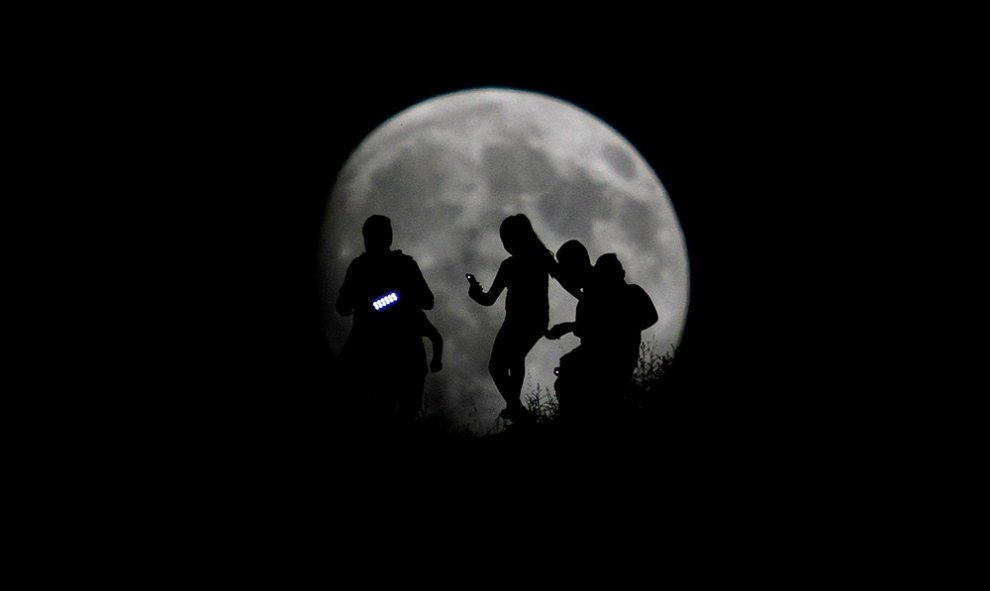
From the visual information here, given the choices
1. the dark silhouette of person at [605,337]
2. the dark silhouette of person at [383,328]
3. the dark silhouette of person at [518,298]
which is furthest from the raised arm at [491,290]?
the dark silhouette of person at [605,337]

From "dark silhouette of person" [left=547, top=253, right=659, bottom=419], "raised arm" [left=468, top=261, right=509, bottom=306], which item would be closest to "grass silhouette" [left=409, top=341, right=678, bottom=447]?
A: "dark silhouette of person" [left=547, top=253, right=659, bottom=419]

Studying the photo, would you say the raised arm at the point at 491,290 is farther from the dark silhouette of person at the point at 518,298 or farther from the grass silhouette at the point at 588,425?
the grass silhouette at the point at 588,425

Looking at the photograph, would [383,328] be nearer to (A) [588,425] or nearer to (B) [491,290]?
(B) [491,290]

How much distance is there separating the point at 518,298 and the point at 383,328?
44.6 inches

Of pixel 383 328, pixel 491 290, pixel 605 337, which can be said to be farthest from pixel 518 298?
pixel 383 328

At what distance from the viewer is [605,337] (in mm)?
5574

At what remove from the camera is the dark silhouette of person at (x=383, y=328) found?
18.5ft

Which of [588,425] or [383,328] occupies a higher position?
[383,328]

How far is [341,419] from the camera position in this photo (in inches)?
235

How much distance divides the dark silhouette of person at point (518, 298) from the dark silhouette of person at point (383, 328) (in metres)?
0.60

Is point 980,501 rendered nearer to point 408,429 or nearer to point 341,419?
point 408,429

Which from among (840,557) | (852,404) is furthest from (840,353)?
(840,557)

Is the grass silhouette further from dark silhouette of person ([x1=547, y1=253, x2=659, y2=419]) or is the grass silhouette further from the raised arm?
the raised arm

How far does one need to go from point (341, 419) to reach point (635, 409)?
7.57ft
